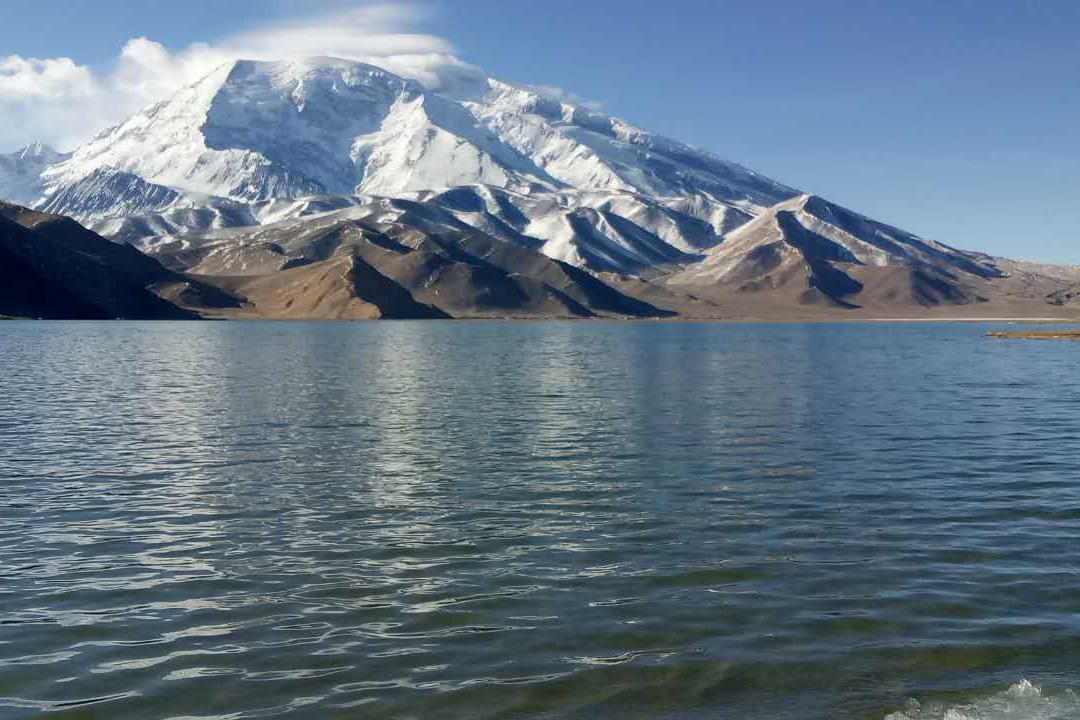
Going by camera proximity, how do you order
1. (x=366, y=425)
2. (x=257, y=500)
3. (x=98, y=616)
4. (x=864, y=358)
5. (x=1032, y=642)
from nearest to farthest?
(x=1032, y=642) → (x=98, y=616) → (x=257, y=500) → (x=366, y=425) → (x=864, y=358)

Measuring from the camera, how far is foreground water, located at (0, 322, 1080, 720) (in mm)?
18328

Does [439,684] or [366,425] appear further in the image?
[366,425]

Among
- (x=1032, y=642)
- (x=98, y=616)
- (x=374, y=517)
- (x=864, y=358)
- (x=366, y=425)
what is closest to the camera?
(x=1032, y=642)

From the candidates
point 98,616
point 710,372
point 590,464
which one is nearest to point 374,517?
point 98,616

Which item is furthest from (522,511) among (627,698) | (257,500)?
(627,698)

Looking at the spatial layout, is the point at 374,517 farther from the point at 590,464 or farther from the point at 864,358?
the point at 864,358

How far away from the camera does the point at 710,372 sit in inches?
4341

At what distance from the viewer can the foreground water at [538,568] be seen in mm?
18328

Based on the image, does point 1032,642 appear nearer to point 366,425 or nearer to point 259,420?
point 366,425

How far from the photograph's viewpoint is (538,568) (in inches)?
1025

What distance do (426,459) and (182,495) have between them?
12.0 meters

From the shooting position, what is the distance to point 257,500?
116ft

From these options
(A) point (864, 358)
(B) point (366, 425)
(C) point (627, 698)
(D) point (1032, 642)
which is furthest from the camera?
(A) point (864, 358)

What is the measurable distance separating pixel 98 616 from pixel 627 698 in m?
12.3
